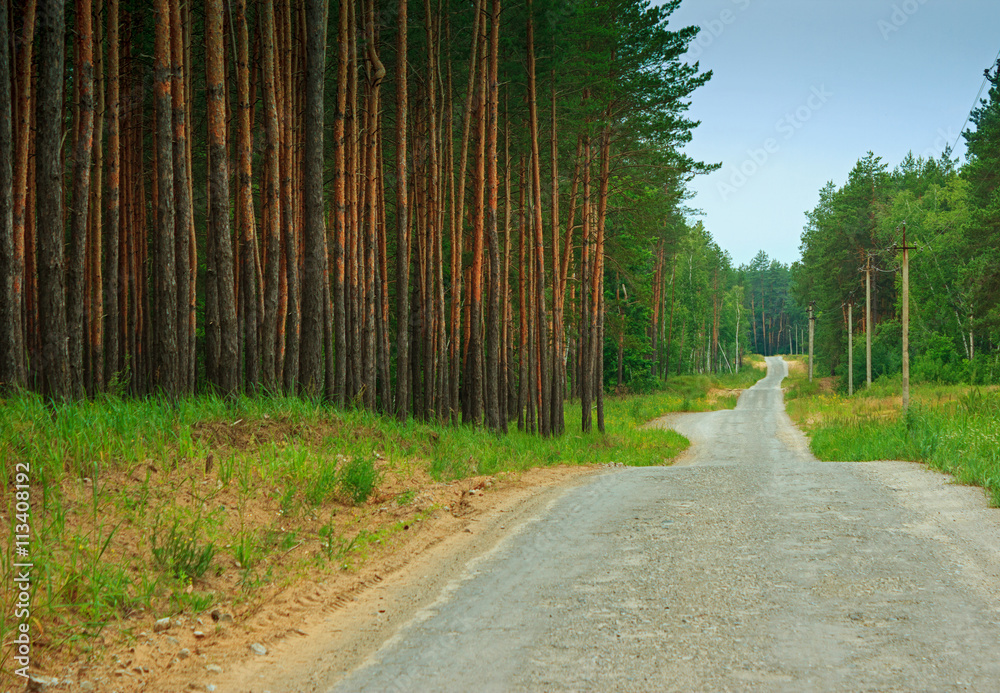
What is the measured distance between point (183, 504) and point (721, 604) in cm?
466

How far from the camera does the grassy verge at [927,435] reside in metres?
10.7

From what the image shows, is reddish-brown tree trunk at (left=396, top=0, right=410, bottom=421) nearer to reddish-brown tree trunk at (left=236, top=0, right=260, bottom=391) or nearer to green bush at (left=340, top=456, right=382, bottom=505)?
reddish-brown tree trunk at (left=236, top=0, right=260, bottom=391)

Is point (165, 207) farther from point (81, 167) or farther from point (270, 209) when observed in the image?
point (81, 167)

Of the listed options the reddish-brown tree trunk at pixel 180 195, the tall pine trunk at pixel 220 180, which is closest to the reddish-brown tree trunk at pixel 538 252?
the reddish-brown tree trunk at pixel 180 195

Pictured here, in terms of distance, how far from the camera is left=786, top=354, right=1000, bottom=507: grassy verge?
1070 centimetres

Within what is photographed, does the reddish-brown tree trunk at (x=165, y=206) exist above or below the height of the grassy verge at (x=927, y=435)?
above

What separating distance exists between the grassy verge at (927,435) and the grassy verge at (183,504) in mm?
7644

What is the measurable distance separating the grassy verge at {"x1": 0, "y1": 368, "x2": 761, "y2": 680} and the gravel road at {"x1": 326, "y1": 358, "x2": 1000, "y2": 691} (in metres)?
1.57

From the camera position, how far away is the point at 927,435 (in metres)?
15.1

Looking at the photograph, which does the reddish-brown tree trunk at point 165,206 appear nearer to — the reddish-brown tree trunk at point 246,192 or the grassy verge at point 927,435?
the reddish-brown tree trunk at point 246,192

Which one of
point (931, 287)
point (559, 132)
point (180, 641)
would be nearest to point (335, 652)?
point (180, 641)

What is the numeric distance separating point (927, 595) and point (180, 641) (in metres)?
5.15

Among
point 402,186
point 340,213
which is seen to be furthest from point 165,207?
point 402,186

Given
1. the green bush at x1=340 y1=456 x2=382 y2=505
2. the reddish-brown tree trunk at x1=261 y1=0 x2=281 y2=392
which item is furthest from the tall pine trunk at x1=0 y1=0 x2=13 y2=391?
the green bush at x1=340 y1=456 x2=382 y2=505
